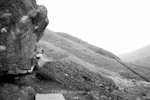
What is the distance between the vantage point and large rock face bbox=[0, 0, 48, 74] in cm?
999

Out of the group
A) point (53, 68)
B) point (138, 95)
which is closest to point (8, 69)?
point (53, 68)

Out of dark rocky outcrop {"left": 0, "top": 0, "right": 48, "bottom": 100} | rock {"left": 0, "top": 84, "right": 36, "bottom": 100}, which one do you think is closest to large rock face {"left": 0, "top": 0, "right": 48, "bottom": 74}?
dark rocky outcrop {"left": 0, "top": 0, "right": 48, "bottom": 100}

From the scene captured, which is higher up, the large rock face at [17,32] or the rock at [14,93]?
the large rock face at [17,32]

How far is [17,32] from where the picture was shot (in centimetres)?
1009

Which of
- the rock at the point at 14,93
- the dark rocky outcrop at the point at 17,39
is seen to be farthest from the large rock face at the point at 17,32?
the rock at the point at 14,93

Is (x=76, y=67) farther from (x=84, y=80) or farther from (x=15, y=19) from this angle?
(x=15, y=19)

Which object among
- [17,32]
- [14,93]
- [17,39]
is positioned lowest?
[14,93]

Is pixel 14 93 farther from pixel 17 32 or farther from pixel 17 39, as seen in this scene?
pixel 17 32

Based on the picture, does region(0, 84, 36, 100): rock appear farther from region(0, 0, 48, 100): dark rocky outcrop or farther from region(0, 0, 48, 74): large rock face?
region(0, 0, 48, 74): large rock face

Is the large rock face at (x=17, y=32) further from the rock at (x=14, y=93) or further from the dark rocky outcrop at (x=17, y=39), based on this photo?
the rock at (x=14, y=93)

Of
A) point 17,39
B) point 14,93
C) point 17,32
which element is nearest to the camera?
point 17,32

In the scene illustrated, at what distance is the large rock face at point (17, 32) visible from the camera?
9992mm

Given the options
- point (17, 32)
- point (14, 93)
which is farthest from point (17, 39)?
point (14, 93)

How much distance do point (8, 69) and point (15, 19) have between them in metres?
3.44
